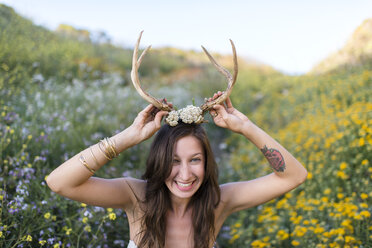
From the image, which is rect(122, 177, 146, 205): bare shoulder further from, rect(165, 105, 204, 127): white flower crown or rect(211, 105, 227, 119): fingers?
rect(211, 105, 227, 119): fingers

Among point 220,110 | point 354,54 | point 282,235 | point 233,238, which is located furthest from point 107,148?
point 354,54

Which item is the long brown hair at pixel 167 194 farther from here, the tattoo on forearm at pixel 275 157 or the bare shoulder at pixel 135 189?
the tattoo on forearm at pixel 275 157

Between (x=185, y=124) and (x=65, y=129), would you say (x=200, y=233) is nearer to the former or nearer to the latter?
(x=185, y=124)

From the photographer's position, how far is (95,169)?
1.76 m

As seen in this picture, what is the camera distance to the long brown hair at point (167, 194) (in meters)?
1.98

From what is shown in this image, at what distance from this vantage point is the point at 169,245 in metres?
2.14

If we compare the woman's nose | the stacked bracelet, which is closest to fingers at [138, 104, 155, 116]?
the stacked bracelet

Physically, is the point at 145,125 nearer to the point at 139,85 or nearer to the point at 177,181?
the point at 139,85

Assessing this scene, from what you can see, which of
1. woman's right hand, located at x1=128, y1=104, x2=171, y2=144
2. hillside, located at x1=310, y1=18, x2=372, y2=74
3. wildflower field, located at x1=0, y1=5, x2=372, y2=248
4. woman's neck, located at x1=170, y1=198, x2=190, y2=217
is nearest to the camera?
woman's right hand, located at x1=128, y1=104, x2=171, y2=144

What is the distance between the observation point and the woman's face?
6.44ft

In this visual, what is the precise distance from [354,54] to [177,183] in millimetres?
7551

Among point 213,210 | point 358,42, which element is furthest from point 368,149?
point 358,42

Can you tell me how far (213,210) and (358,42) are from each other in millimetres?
9359

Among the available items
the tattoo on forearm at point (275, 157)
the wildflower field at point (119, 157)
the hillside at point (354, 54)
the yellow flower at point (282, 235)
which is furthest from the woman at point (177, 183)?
the hillside at point (354, 54)
